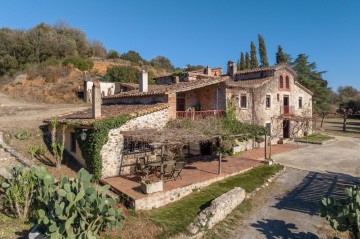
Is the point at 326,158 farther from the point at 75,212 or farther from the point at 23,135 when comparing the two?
the point at 23,135

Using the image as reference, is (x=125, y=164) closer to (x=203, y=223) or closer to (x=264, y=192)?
(x=203, y=223)

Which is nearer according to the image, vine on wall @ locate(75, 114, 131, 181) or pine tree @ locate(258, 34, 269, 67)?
vine on wall @ locate(75, 114, 131, 181)

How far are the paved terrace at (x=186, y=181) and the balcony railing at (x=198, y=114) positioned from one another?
9.23 feet

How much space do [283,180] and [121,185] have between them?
8.43 metres

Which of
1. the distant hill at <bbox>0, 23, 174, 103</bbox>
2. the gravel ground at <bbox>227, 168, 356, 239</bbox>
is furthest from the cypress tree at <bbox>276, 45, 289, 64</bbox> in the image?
the gravel ground at <bbox>227, 168, 356, 239</bbox>

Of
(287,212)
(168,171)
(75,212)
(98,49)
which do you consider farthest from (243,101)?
(98,49)

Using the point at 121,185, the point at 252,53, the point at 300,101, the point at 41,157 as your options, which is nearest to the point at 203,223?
the point at 121,185

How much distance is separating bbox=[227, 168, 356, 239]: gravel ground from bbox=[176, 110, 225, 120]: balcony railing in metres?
6.57

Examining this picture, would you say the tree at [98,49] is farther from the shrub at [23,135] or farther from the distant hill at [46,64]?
the shrub at [23,135]

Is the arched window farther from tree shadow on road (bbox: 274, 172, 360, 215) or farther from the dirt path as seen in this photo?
the dirt path

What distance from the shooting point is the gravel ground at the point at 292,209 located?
880 cm

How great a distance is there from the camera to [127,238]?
7754 millimetres

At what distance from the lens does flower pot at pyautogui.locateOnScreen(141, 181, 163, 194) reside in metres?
10.4

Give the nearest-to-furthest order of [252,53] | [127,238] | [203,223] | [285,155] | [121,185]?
[127,238] → [203,223] → [121,185] → [285,155] → [252,53]
